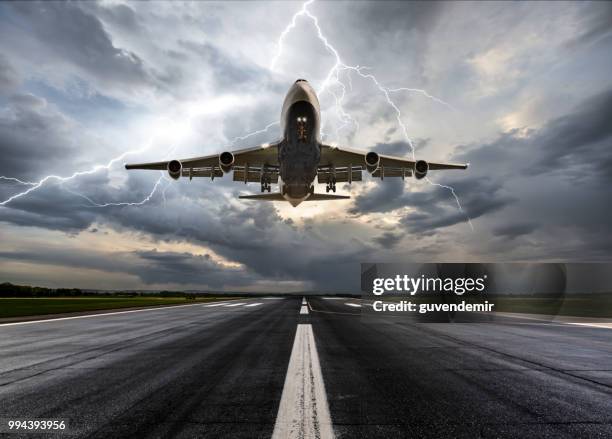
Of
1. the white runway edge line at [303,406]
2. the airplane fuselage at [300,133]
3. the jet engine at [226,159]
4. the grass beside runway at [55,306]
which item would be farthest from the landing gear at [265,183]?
the white runway edge line at [303,406]

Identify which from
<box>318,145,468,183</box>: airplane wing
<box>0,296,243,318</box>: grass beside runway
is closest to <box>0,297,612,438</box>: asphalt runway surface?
<box>318,145,468,183</box>: airplane wing

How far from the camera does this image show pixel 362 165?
1283 inches

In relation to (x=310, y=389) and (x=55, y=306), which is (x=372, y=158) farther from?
(x=55, y=306)

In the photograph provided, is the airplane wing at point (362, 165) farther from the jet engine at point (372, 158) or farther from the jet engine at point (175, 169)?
the jet engine at point (175, 169)

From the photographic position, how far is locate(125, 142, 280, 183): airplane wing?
26.2 m

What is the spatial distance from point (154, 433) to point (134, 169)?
102 feet

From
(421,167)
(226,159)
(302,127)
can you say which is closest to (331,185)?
(421,167)

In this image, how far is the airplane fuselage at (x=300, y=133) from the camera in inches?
878

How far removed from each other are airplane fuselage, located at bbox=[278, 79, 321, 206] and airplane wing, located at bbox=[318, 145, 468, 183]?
13.5 ft

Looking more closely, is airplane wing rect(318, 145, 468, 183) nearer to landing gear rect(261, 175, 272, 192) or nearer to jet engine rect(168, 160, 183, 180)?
landing gear rect(261, 175, 272, 192)

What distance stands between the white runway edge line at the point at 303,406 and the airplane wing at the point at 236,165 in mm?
20069

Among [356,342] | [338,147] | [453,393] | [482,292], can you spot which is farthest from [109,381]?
[338,147]

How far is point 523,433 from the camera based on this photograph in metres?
3.96

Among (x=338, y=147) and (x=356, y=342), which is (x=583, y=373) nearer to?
(x=356, y=342)
